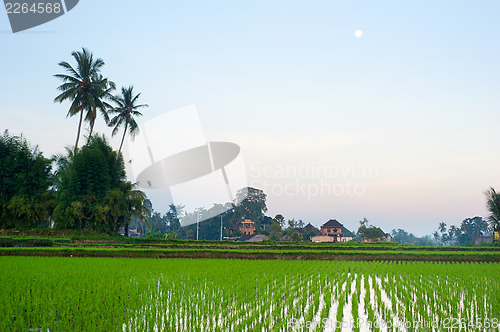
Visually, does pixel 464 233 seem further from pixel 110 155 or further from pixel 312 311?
pixel 312 311

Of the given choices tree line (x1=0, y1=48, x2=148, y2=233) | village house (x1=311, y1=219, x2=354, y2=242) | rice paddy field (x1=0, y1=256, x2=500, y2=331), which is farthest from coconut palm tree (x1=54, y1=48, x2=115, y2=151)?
village house (x1=311, y1=219, x2=354, y2=242)

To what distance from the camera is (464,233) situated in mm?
98875

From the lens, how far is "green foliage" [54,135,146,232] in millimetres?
30906

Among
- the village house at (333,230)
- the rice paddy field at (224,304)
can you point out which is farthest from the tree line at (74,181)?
the village house at (333,230)

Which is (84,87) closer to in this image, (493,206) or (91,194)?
(91,194)

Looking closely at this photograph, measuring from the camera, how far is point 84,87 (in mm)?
33406

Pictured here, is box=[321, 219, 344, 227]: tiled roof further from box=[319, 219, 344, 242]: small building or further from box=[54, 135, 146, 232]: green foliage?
box=[54, 135, 146, 232]: green foliage

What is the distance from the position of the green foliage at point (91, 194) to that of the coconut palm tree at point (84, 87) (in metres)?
2.26

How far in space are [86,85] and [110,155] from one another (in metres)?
6.08

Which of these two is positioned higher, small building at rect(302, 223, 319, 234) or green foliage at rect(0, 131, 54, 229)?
green foliage at rect(0, 131, 54, 229)

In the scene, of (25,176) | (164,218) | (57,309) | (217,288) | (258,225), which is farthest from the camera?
(164,218)

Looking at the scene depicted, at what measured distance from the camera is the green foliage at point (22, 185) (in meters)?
30.8

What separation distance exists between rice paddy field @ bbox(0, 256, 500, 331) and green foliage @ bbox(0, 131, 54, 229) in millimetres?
20549

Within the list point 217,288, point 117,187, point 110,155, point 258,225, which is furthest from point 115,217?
point 258,225
